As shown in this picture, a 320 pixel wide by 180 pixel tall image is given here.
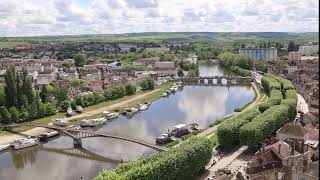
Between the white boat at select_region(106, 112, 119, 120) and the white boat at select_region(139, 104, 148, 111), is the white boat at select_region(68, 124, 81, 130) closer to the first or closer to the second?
the white boat at select_region(106, 112, 119, 120)

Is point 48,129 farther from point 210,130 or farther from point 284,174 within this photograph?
point 284,174

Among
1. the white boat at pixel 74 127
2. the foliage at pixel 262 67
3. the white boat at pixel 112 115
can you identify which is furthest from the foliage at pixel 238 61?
the white boat at pixel 74 127

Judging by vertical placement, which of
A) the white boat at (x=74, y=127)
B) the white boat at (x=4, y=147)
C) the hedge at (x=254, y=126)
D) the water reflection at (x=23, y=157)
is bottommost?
the water reflection at (x=23, y=157)

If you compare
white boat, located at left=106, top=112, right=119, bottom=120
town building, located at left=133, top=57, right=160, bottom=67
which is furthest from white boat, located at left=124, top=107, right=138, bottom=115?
town building, located at left=133, top=57, right=160, bottom=67

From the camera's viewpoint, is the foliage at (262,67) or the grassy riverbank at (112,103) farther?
the foliage at (262,67)

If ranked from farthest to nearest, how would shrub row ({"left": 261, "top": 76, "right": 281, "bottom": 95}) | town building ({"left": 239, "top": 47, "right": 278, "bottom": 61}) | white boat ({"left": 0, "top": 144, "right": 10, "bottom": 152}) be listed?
town building ({"left": 239, "top": 47, "right": 278, "bottom": 61})
shrub row ({"left": 261, "top": 76, "right": 281, "bottom": 95})
white boat ({"left": 0, "top": 144, "right": 10, "bottom": 152})

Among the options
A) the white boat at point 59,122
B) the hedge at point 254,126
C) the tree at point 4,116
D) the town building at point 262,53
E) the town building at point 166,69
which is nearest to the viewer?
the hedge at point 254,126

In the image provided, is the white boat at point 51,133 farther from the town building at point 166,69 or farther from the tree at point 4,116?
the town building at point 166,69

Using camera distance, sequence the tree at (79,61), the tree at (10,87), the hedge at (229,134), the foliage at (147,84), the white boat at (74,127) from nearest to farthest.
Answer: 1. the hedge at (229,134)
2. the white boat at (74,127)
3. the tree at (10,87)
4. the foliage at (147,84)
5. the tree at (79,61)
